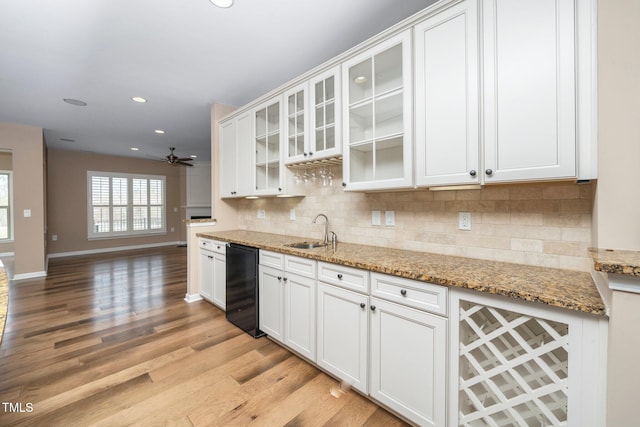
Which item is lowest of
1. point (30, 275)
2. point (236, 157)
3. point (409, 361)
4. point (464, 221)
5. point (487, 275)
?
point (30, 275)

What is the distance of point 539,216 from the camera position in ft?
5.25

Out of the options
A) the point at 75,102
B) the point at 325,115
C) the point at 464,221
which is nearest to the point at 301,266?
the point at 464,221

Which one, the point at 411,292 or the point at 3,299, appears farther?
the point at 411,292

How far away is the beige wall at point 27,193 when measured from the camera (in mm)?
4656

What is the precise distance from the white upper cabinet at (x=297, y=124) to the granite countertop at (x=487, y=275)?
1026 mm

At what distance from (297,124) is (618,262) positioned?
2400mm

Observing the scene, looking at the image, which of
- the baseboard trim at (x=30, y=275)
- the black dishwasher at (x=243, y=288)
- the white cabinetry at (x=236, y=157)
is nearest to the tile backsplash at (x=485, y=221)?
the black dishwasher at (x=243, y=288)

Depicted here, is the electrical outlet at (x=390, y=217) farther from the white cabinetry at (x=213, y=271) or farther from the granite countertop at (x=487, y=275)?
the white cabinetry at (x=213, y=271)

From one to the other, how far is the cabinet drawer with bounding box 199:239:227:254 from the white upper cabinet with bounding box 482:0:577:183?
102 inches

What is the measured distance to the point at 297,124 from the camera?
2.72 meters

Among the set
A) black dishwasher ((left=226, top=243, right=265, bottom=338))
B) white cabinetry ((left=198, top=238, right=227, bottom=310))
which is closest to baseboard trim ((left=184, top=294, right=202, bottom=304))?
white cabinetry ((left=198, top=238, right=227, bottom=310))

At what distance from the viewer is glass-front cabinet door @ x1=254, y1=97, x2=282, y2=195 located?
2.95m

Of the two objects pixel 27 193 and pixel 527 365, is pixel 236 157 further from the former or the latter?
pixel 27 193

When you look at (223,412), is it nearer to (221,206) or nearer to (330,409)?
(330,409)
